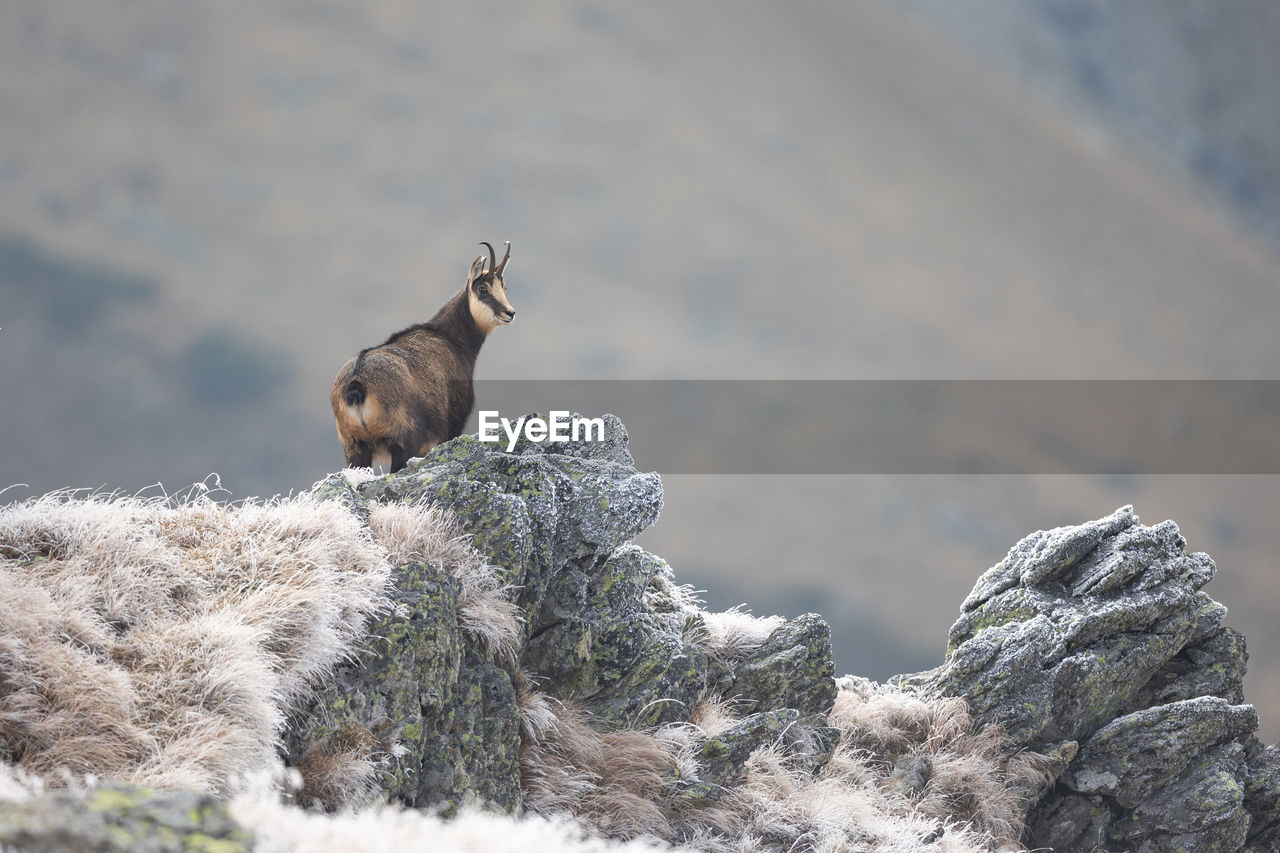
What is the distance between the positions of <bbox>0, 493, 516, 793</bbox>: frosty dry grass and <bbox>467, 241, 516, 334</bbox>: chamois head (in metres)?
4.23

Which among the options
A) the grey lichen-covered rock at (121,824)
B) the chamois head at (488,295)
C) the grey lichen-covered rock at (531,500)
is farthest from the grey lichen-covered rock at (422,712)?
the chamois head at (488,295)

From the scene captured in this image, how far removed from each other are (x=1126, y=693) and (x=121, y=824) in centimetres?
1373

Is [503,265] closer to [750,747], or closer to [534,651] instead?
[534,651]

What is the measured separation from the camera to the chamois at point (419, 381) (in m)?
11.3

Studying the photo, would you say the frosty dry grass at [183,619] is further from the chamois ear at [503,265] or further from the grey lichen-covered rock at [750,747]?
the chamois ear at [503,265]

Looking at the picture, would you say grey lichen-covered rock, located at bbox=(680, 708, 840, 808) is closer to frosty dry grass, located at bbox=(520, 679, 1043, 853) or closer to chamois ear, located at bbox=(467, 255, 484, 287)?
frosty dry grass, located at bbox=(520, 679, 1043, 853)

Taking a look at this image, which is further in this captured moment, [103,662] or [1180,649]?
[1180,649]

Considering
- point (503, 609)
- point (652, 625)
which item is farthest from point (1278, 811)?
point (503, 609)

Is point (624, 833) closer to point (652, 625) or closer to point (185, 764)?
point (652, 625)

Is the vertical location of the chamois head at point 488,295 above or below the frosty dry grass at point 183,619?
above

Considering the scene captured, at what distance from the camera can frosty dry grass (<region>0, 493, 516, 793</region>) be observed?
19.5ft

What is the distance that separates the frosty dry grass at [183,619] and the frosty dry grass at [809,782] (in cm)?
134

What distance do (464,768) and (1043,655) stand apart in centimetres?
884

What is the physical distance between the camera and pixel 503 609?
9.11 meters
